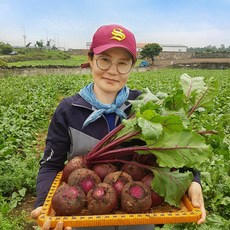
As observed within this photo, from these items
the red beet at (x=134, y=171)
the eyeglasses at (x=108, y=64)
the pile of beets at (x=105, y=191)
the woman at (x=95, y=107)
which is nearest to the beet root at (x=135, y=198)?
the pile of beets at (x=105, y=191)

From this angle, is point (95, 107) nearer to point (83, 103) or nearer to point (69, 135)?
point (83, 103)

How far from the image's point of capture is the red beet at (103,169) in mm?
1715

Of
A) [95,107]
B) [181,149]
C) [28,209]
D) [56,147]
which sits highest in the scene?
[95,107]

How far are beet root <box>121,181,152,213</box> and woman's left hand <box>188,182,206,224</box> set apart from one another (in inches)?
8.4

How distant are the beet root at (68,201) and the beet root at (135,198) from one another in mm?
189

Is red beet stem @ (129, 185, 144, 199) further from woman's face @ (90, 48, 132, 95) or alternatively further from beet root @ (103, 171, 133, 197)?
woman's face @ (90, 48, 132, 95)

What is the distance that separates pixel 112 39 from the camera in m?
1.89

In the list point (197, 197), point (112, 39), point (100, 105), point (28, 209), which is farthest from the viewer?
point (28, 209)

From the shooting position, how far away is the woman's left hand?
1.54 metres

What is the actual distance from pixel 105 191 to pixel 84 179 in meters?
0.13

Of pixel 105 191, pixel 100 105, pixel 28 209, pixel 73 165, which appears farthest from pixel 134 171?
pixel 28 209

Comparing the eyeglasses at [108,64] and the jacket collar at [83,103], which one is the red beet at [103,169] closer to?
the jacket collar at [83,103]

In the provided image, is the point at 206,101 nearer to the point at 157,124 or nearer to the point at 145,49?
the point at 157,124

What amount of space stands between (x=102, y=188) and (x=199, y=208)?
1.45 ft
